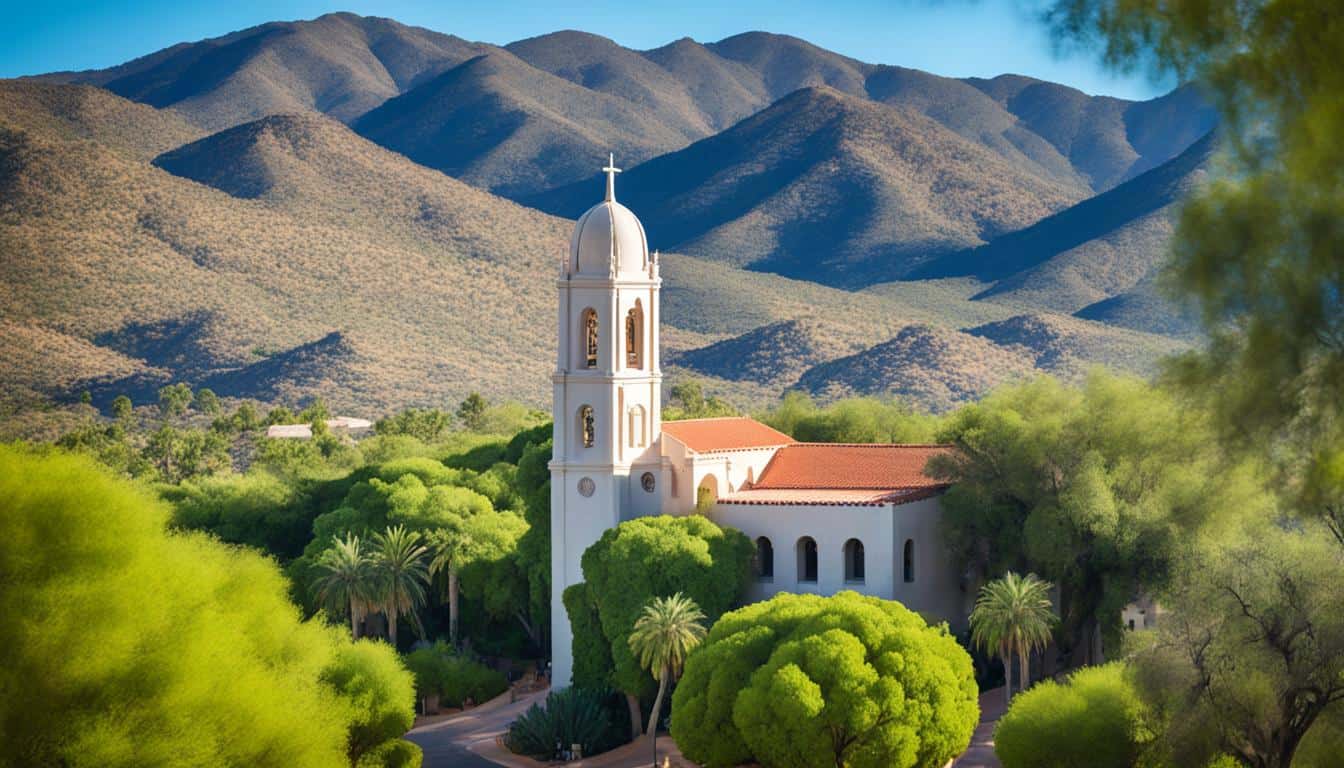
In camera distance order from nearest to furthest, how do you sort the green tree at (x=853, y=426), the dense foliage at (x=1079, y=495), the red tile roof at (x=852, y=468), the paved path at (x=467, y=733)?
the paved path at (x=467, y=733) < the dense foliage at (x=1079, y=495) < the red tile roof at (x=852, y=468) < the green tree at (x=853, y=426)

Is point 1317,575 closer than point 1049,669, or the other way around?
point 1317,575

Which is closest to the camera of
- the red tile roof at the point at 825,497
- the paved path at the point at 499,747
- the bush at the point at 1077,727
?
the bush at the point at 1077,727

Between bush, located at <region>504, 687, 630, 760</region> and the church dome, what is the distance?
428 inches

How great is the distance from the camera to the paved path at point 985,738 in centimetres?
4219

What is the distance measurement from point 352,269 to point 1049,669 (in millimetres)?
84301

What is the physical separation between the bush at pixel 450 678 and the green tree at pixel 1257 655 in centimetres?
2398

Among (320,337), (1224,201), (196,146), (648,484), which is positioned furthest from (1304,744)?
(196,146)

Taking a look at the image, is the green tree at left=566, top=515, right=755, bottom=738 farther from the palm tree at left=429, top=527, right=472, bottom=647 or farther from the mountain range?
the mountain range

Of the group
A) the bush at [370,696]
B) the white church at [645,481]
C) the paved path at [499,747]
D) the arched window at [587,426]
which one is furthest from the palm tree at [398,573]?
the bush at [370,696]

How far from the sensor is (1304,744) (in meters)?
29.9

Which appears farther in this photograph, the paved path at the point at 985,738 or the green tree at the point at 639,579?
the green tree at the point at 639,579

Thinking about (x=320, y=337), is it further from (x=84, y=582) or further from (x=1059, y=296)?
(x=84, y=582)

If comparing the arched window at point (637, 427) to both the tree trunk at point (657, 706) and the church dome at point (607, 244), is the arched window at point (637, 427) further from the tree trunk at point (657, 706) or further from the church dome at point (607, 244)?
the tree trunk at point (657, 706)

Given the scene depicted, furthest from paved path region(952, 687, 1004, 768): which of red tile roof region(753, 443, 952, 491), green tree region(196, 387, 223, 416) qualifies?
green tree region(196, 387, 223, 416)
